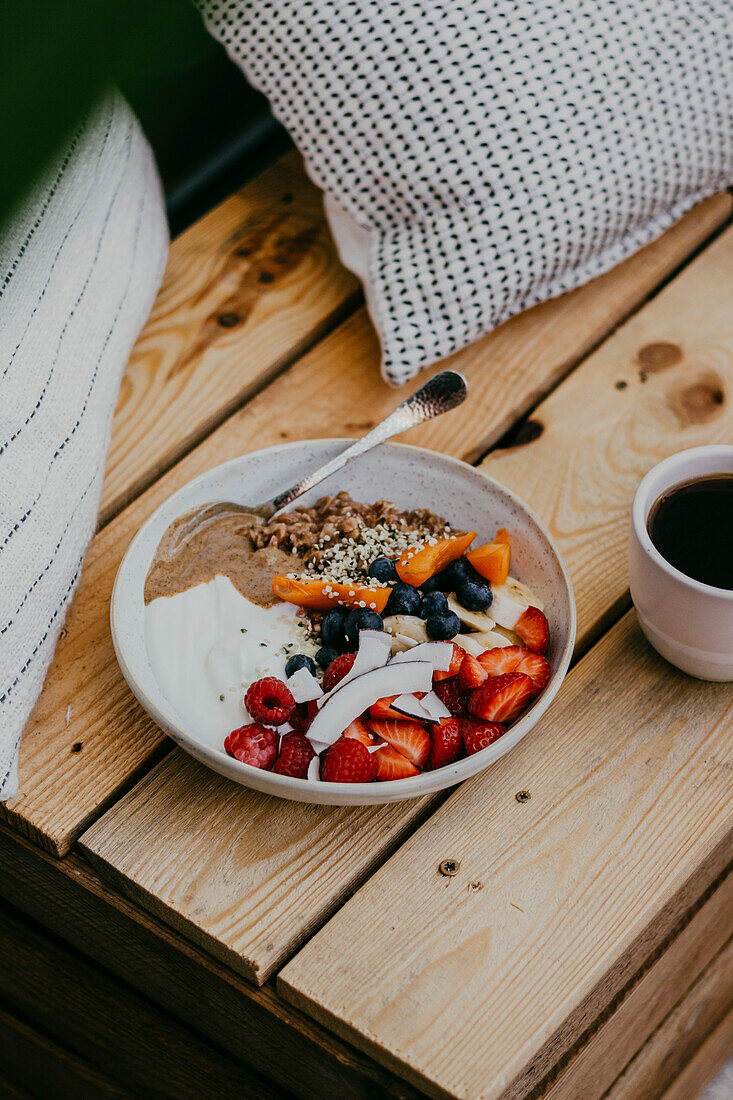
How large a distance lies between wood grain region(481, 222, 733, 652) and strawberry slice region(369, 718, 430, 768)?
0.21m

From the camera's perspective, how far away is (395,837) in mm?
729

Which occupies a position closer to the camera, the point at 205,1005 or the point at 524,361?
the point at 205,1005

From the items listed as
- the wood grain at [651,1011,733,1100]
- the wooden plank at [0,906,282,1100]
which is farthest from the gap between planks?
the wood grain at [651,1011,733,1100]

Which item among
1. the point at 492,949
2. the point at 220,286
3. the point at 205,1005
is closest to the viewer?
the point at 492,949

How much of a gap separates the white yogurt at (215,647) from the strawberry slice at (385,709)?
3.4 inches

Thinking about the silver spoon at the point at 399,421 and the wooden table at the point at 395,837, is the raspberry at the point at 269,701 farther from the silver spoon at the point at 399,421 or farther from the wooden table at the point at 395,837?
the silver spoon at the point at 399,421

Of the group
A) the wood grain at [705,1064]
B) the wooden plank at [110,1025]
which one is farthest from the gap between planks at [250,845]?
the wood grain at [705,1064]

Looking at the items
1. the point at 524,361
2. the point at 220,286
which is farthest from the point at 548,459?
the point at 220,286

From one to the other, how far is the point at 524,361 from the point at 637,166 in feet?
0.75

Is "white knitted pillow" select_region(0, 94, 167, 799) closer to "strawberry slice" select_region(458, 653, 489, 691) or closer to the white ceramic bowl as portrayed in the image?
the white ceramic bowl

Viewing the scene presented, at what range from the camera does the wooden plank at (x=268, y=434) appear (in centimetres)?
76

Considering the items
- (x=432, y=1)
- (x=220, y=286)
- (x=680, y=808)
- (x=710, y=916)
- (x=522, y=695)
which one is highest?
(x=432, y=1)

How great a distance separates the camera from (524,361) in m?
1.07

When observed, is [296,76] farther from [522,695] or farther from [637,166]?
[522,695]
